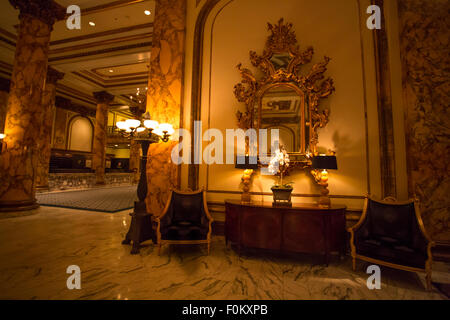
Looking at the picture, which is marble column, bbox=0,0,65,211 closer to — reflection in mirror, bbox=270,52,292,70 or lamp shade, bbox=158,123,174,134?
lamp shade, bbox=158,123,174,134

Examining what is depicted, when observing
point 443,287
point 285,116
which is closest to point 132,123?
point 285,116

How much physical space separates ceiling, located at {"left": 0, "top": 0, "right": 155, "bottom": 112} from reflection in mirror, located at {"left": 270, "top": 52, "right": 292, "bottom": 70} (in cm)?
351

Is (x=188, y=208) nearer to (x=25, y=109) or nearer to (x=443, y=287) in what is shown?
(x=443, y=287)

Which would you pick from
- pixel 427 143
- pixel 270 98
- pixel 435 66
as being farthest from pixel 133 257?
pixel 435 66

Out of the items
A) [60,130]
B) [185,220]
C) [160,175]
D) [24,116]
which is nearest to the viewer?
[185,220]

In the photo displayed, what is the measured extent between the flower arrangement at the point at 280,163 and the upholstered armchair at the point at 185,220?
Answer: 1156mm

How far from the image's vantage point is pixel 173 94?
400 centimetres

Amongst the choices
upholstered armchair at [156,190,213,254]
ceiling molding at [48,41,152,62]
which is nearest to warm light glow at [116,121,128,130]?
upholstered armchair at [156,190,213,254]

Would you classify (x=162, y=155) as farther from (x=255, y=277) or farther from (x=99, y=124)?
(x=99, y=124)

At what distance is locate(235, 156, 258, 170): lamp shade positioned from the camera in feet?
10.7

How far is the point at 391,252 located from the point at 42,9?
836cm

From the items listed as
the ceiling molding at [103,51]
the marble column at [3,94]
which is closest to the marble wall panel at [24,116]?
the ceiling molding at [103,51]

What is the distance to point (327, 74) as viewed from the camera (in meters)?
3.47
